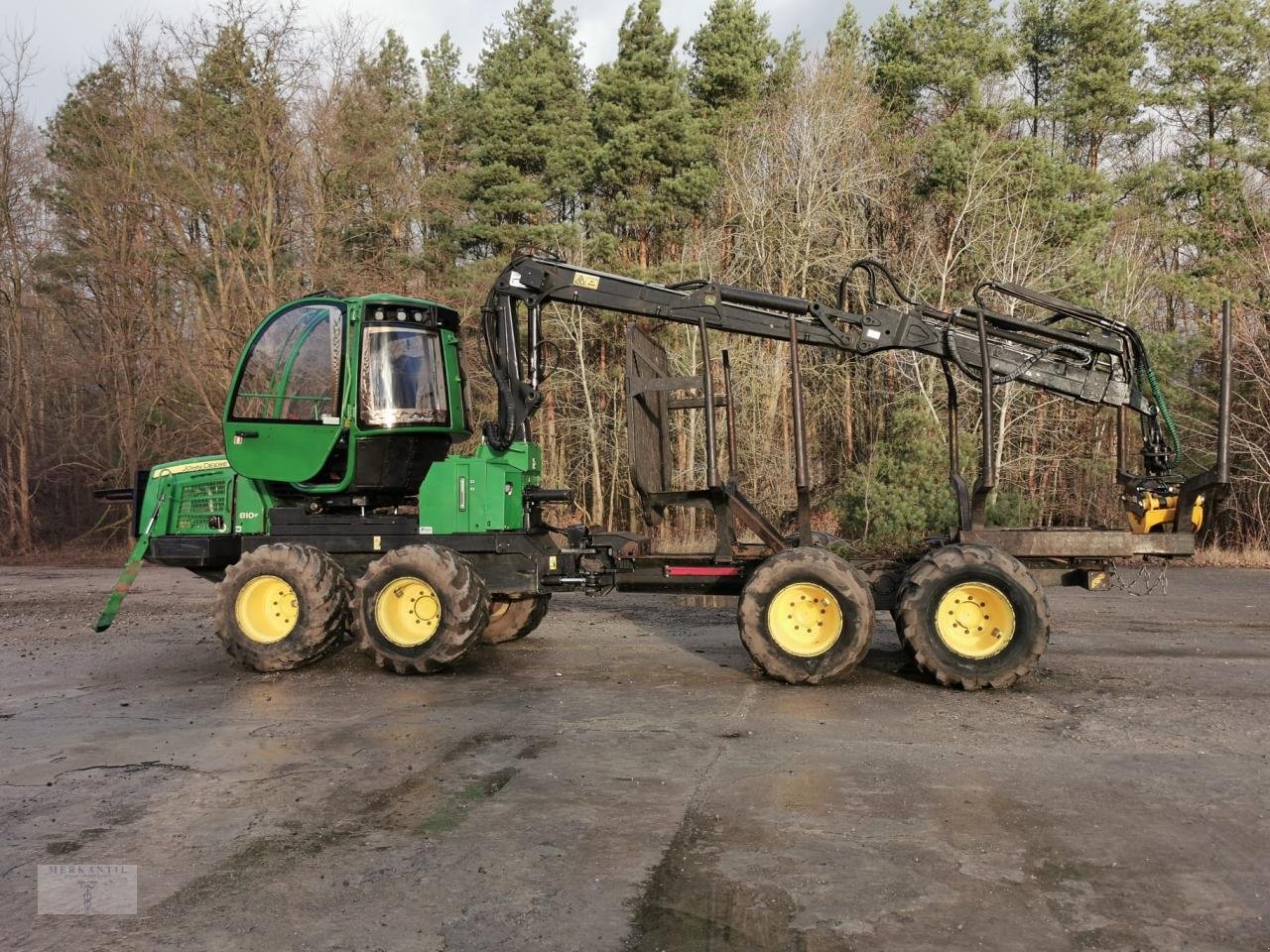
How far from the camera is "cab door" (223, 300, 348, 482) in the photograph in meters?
9.41

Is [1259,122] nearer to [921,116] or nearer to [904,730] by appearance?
[921,116]

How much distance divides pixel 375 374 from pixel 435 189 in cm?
1767

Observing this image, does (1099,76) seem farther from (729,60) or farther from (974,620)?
(974,620)

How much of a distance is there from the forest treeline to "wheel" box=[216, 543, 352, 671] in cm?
1390

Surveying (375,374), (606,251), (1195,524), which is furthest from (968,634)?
(606,251)

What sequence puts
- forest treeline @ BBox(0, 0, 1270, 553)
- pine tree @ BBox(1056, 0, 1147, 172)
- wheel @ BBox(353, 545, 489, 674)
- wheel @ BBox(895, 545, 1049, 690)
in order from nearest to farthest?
wheel @ BBox(895, 545, 1049, 690) < wheel @ BBox(353, 545, 489, 674) < forest treeline @ BBox(0, 0, 1270, 553) < pine tree @ BBox(1056, 0, 1147, 172)

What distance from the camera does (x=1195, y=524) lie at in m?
8.68

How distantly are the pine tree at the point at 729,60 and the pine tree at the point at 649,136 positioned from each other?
1.24m

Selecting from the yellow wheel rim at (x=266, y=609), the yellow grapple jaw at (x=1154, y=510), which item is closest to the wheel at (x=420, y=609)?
the yellow wheel rim at (x=266, y=609)

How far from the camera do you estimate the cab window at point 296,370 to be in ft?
30.9

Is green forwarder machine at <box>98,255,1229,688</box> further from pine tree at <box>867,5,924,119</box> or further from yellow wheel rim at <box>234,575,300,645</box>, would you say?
pine tree at <box>867,5,924,119</box>

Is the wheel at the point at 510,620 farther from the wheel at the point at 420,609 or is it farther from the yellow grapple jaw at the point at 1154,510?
the yellow grapple jaw at the point at 1154,510

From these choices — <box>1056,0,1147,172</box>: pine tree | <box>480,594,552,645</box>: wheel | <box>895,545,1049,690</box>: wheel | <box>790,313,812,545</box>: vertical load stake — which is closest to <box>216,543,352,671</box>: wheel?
<box>480,594,552,645</box>: wheel

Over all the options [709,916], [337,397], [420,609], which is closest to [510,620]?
[420,609]
